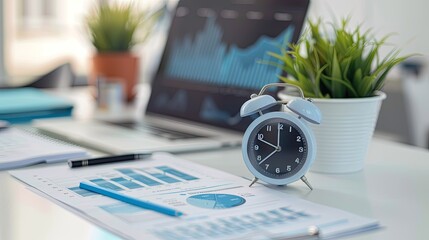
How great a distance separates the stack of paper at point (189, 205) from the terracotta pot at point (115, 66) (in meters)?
0.82

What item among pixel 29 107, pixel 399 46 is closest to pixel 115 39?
Result: pixel 29 107

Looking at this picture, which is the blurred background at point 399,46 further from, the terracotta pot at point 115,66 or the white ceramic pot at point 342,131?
the white ceramic pot at point 342,131

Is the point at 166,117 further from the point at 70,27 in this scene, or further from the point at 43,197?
the point at 70,27

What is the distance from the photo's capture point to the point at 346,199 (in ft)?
3.25

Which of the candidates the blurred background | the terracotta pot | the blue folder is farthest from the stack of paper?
the blurred background

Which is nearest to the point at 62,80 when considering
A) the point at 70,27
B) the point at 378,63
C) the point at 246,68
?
the point at 246,68

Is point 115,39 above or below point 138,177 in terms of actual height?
above

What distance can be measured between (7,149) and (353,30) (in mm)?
638

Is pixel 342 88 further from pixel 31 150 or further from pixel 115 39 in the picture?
pixel 115 39

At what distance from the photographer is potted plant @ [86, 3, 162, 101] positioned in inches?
76.6

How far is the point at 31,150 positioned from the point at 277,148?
47 cm

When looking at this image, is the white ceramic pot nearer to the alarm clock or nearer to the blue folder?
the alarm clock

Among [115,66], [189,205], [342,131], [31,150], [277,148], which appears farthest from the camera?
[115,66]

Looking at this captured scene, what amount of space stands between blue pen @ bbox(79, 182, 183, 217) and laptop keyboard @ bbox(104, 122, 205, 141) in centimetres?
43
